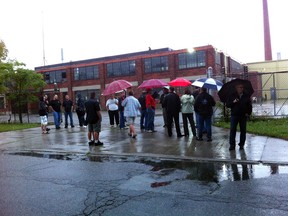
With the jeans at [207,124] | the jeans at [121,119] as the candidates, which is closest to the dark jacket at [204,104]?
the jeans at [207,124]

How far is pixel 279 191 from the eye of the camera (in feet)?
17.2

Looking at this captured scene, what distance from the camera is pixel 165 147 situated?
377 inches

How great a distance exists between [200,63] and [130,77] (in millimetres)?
11164

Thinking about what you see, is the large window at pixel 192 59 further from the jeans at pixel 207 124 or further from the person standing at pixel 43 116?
the jeans at pixel 207 124

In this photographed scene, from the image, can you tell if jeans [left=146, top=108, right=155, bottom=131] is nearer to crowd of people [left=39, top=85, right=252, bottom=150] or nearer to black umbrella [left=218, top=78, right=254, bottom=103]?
crowd of people [left=39, top=85, right=252, bottom=150]

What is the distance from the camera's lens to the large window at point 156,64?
147ft

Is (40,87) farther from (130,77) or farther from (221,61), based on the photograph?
(221,61)

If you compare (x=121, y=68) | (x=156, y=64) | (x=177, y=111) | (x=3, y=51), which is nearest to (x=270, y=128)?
(x=177, y=111)

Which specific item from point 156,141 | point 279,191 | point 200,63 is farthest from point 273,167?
point 200,63

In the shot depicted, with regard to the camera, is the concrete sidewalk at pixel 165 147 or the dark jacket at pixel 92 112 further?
the dark jacket at pixel 92 112

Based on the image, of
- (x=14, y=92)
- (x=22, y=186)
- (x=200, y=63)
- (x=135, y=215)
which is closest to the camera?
(x=135, y=215)

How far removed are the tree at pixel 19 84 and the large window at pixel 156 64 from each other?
2393cm

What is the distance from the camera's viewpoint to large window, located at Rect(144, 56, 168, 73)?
4472 cm

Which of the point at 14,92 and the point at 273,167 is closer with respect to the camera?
the point at 273,167
